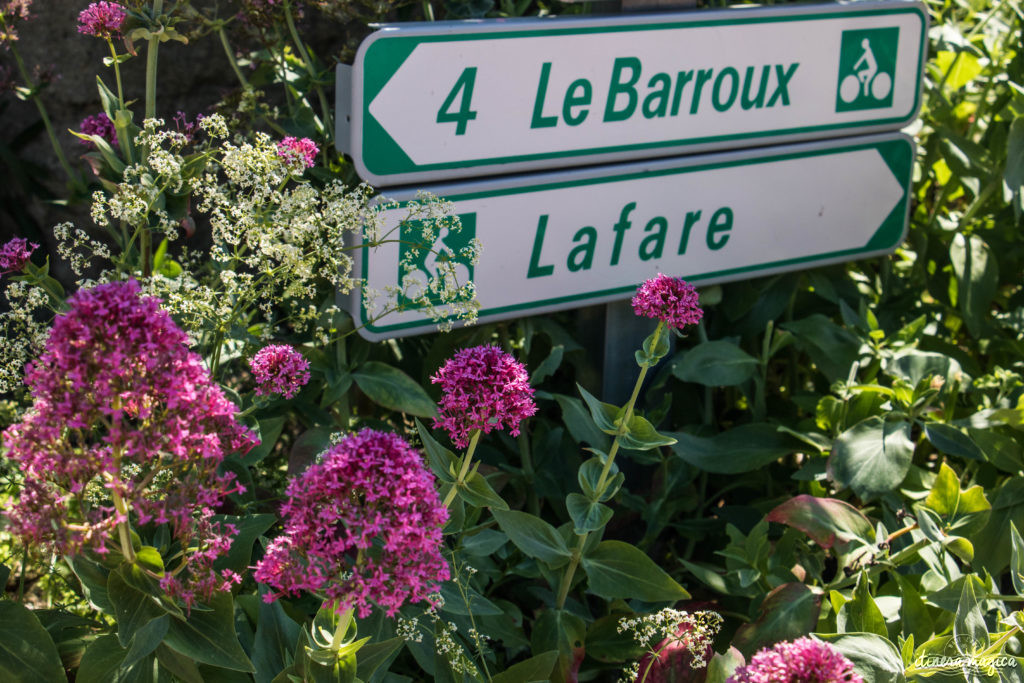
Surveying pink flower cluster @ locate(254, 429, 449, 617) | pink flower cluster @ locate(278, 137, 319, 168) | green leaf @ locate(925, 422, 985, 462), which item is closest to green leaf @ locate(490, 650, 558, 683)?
pink flower cluster @ locate(254, 429, 449, 617)

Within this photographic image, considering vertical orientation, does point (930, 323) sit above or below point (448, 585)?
below

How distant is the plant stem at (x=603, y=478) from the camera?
1194mm

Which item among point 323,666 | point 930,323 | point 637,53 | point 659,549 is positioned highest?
point 637,53

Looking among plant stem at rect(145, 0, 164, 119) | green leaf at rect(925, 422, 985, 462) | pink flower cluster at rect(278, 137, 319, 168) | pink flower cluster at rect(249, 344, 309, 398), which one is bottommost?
green leaf at rect(925, 422, 985, 462)

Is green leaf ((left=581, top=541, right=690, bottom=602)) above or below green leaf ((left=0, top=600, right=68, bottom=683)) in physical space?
below

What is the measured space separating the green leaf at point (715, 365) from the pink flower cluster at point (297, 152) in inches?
31.4

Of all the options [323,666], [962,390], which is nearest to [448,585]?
[323,666]

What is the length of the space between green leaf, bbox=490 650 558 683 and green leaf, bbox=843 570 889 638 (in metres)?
0.45

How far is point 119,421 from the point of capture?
0.82 metres

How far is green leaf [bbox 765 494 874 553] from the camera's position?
1.49 m

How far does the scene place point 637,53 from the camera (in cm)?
168

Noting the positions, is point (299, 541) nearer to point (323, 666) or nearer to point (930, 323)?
point (323, 666)

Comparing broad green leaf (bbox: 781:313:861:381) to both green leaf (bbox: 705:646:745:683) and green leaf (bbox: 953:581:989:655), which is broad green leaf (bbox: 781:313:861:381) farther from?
green leaf (bbox: 705:646:745:683)

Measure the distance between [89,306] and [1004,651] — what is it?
4.06 ft
